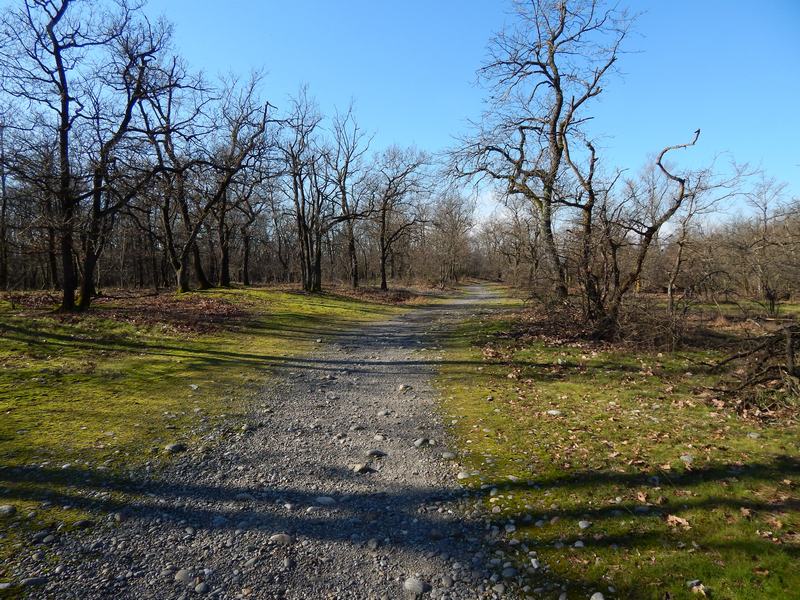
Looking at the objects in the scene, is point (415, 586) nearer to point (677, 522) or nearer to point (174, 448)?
point (677, 522)

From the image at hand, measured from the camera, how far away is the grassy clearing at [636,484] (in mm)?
2941

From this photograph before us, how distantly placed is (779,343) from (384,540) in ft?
Result: 20.1

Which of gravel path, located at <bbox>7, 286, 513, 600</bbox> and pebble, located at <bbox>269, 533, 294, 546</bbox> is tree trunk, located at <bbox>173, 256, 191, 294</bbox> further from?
pebble, located at <bbox>269, 533, 294, 546</bbox>

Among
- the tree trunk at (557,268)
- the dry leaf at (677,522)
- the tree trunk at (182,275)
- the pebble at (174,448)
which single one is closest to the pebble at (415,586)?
the dry leaf at (677,522)

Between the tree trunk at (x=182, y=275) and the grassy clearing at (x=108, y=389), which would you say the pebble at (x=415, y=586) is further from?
the tree trunk at (x=182, y=275)

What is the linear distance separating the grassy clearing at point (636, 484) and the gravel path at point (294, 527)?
1.67 ft

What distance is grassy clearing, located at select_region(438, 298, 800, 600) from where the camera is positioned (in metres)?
2.94

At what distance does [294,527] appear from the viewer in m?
3.55

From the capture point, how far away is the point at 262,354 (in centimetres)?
1045

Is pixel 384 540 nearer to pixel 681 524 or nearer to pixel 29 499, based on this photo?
pixel 681 524

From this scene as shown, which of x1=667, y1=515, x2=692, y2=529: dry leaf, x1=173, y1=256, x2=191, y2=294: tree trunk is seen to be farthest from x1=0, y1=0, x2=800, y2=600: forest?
x1=173, y1=256, x2=191, y2=294: tree trunk

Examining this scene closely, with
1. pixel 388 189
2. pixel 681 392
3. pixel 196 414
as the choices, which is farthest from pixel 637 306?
pixel 388 189

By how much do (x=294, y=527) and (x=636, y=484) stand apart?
3226 millimetres

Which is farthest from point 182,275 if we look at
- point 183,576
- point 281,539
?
point 183,576
